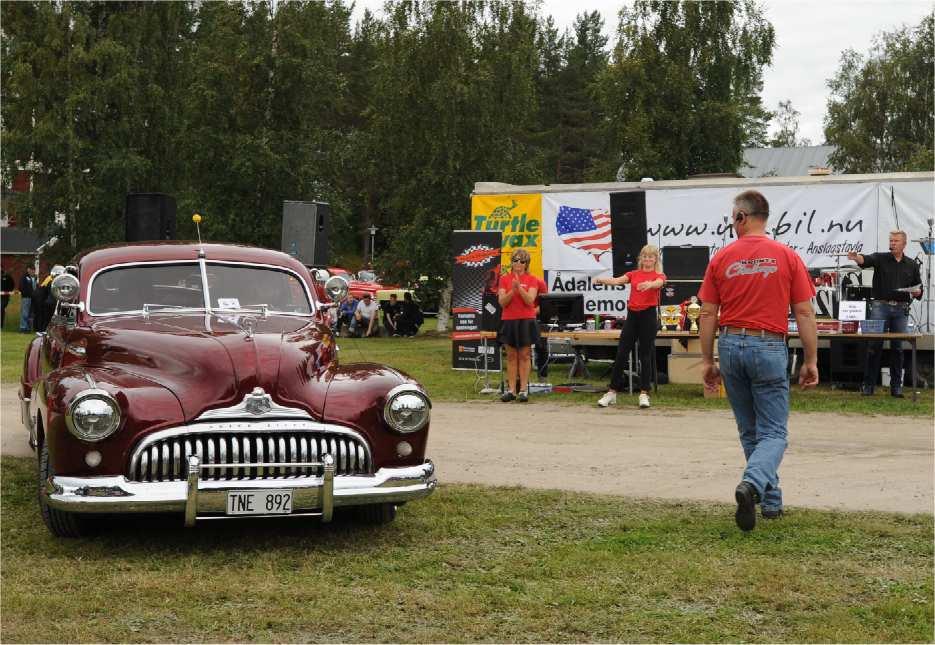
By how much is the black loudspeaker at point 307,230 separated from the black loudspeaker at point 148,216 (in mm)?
2221

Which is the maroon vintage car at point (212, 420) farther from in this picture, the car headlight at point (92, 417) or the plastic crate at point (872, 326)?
the plastic crate at point (872, 326)

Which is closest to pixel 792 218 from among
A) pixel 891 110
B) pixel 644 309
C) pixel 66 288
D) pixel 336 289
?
pixel 644 309

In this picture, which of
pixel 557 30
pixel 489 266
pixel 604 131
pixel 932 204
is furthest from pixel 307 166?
pixel 557 30

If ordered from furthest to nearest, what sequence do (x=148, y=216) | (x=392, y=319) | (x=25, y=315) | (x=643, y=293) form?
(x=25, y=315) → (x=392, y=319) → (x=148, y=216) → (x=643, y=293)

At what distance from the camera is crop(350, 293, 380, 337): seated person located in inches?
1220

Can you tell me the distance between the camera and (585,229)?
19.8 m

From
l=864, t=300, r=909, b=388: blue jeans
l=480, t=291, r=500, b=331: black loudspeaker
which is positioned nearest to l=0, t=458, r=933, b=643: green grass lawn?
l=864, t=300, r=909, b=388: blue jeans

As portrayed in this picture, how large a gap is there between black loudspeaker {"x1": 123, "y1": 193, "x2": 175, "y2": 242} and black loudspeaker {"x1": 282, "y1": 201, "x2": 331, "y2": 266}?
2221 mm

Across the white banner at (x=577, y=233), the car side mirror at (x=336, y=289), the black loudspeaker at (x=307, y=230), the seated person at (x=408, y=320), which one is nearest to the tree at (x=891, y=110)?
the seated person at (x=408, y=320)

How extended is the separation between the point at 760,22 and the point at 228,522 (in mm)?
35753

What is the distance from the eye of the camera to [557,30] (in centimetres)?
6769

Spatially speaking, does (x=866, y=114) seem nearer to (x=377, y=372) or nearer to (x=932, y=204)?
(x=932, y=204)

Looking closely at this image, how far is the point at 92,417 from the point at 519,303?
855 centimetres

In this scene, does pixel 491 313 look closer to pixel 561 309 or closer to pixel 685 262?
pixel 561 309
